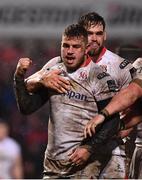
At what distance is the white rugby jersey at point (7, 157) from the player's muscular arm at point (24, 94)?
4.38 feet

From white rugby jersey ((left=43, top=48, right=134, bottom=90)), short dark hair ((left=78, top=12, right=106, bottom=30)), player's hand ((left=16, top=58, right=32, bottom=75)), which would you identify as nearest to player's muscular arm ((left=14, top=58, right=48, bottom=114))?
player's hand ((left=16, top=58, right=32, bottom=75))

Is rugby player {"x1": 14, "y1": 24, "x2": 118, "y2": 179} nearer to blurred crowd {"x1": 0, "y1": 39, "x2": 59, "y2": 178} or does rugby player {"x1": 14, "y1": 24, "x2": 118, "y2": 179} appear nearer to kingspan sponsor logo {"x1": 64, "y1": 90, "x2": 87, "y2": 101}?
kingspan sponsor logo {"x1": 64, "y1": 90, "x2": 87, "y2": 101}

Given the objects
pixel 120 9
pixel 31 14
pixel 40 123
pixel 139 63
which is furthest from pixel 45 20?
pixel 139 63

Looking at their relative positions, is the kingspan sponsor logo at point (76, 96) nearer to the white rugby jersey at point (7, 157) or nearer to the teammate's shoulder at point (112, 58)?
the teammate's shoulder at point (112, 58)

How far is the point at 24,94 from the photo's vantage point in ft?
18.7

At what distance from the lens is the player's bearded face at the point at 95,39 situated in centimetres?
632

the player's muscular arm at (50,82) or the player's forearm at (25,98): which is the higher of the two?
the player's muscular arm at (50,82)

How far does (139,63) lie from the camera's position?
250 inches

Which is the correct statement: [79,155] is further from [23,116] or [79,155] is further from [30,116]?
[23,116]

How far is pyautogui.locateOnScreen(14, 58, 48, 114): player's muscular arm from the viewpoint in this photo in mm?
5609

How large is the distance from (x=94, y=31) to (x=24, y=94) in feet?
3.16

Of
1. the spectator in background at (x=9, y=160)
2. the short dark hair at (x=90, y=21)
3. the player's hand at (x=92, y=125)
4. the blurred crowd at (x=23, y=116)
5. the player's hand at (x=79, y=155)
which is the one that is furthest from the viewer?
the blurred crowd at (x=23, y=116)

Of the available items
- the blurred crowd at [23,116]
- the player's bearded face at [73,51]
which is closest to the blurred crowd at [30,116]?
the blurred crowd at [23,116]

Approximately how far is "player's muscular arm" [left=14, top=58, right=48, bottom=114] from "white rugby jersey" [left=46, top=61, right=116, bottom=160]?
0.16m
